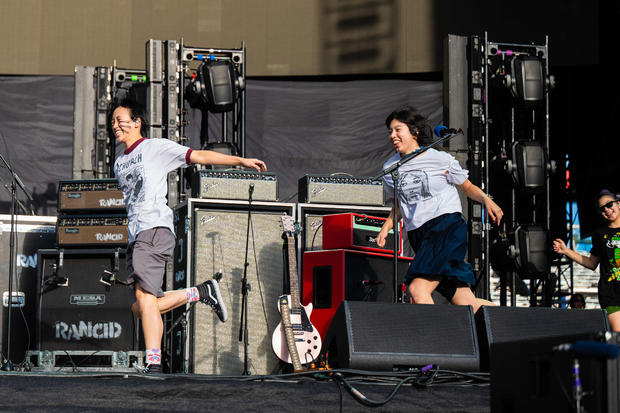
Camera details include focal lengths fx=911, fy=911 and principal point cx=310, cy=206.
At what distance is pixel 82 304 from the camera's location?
6855 mm

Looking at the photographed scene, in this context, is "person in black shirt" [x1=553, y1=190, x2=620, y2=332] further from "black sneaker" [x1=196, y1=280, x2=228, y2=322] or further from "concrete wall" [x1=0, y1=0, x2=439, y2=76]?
"concrete wall" [x1=0, y1=0, x2=439, y2=76]

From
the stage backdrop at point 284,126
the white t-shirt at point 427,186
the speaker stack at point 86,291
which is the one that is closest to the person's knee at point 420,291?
the white t-shirt at point 427,186

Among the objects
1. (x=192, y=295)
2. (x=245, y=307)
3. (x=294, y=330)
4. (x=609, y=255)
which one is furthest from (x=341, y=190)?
(x=609, y=255)

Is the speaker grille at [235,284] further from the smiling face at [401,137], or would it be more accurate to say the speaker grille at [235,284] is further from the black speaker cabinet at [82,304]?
the smiling face at [401,137]

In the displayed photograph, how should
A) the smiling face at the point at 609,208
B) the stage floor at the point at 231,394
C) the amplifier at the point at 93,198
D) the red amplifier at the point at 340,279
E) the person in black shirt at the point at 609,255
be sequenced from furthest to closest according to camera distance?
the amplifier at the point at 93,198
the red amplifier at the point at 340,279
the smiling face at the point at 609,208
the person in black shirt at the point at 609,255
the stage floor at the point at 231,394

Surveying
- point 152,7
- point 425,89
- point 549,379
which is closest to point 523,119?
point 425,89

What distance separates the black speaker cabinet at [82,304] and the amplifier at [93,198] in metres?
0.38

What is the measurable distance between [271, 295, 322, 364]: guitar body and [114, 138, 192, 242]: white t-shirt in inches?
62.5

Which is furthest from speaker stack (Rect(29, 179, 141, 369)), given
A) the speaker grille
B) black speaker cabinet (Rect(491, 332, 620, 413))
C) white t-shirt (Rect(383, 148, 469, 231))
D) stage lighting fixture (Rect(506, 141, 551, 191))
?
black speaker cabinet (Rect(491, 332, 620, 413))

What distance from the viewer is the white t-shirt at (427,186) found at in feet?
17.2

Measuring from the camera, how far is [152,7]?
10055mm

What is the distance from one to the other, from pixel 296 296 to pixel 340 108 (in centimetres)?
395

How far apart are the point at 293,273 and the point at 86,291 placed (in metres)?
1.61

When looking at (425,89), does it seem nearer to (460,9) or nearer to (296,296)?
(460,9)
